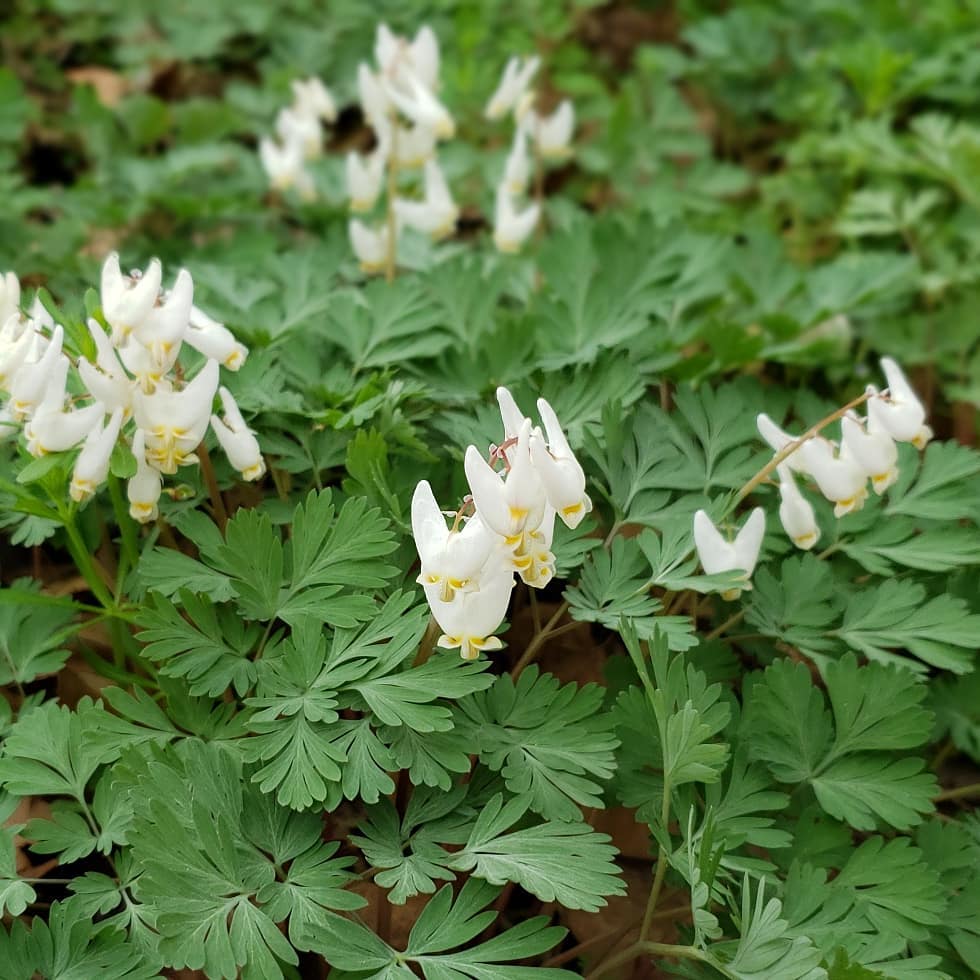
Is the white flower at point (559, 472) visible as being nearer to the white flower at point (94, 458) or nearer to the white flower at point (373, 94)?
the white flower at point (94, 458)

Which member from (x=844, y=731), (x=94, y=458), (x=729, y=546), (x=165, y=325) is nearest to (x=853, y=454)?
(x=729, y=546)

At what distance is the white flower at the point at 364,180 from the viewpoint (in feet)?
10.2

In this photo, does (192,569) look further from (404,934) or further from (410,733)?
(404,934)

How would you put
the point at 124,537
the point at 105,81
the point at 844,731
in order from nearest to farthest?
the point at 844,731 → the point at 124,537 → the point at 105,81

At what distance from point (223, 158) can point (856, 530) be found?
2506 millimetres

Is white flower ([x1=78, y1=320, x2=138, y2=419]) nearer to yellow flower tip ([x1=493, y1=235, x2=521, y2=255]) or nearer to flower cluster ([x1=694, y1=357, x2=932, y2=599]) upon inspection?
flower cluster ([x1=694, y1=357, x2=932, y2=599])

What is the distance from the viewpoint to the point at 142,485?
1.86 metres

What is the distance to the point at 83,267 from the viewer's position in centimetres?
288

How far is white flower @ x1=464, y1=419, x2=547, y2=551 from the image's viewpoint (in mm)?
1520

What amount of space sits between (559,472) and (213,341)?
Answer: 28.0 inches

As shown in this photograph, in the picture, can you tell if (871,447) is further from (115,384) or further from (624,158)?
(624,158)

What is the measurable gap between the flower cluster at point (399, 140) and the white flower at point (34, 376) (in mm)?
1331

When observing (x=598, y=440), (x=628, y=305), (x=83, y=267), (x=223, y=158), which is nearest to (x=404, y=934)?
(x=598, y=440)

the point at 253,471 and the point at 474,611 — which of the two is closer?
the point at 474,611
